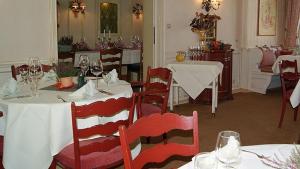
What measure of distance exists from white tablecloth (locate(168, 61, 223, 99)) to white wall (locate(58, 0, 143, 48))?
500cm

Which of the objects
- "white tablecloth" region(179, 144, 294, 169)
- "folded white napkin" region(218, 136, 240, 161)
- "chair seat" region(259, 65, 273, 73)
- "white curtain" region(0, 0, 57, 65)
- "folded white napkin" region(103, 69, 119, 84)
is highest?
"white curtain" region(0, 0, 57, 65)

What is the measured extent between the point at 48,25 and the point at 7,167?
278cm

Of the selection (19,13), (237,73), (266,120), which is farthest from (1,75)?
(237,73)

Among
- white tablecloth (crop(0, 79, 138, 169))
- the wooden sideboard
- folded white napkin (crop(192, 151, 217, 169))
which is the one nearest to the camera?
folded white napkin (crop(192, 151, 217, 169))

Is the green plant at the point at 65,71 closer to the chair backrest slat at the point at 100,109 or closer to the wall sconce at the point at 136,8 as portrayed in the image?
the chair backrest slat at the point at 100,109

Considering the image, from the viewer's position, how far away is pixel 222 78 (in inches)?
253

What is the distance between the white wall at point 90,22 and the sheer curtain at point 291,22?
180 inches

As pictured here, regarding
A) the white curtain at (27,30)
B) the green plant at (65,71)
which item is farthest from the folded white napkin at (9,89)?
the white curtain at (27,30)

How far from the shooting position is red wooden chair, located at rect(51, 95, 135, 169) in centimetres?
216

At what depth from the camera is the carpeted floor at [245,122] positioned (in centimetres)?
427

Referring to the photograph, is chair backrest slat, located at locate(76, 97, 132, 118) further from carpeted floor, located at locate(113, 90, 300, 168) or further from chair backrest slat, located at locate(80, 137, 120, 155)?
carpeted floor, located at locate(113, 90, 300, 168)

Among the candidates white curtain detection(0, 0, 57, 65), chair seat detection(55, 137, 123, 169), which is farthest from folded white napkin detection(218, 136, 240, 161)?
white curtain detection(0, 0, 57, 65)

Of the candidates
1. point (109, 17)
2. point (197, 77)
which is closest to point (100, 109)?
point (197, 77)

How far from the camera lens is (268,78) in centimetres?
737
